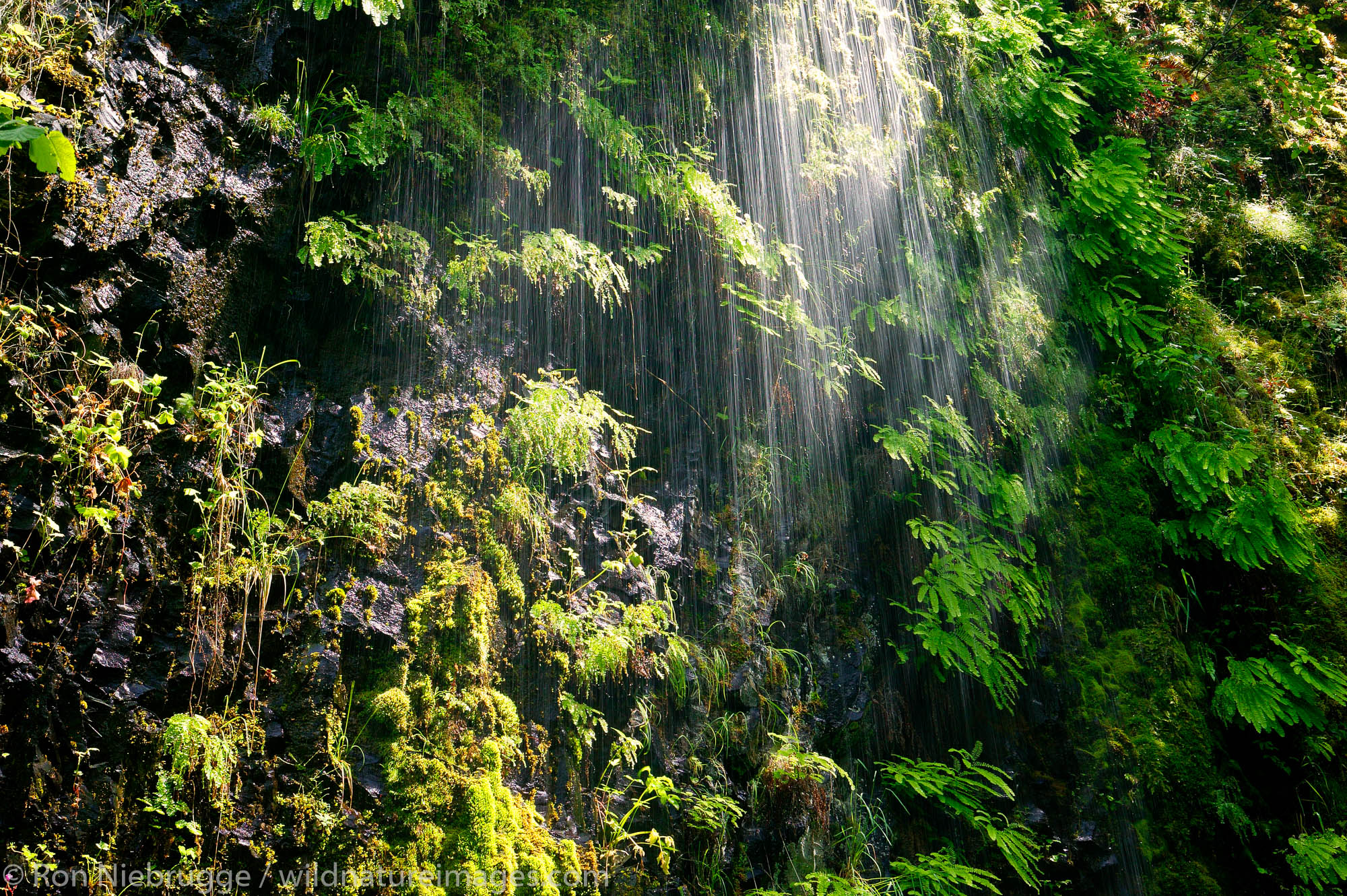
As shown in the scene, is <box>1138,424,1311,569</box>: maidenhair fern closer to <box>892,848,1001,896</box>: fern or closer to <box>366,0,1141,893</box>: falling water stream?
<box>366,0,1141,893</box>: falling water stream

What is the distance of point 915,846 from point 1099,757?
1.64m

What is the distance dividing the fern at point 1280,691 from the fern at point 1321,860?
26.2 inches

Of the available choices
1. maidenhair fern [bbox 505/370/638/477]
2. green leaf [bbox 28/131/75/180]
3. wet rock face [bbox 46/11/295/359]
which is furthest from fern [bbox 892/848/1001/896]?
green leaf [bbox 28/131/75/180]

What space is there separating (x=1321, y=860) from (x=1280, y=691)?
1.04 meters

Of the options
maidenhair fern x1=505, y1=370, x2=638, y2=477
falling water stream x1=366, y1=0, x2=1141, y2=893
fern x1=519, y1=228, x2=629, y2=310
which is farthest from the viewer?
falling water stream x1=366, y1=0, x2=1141, y2=893

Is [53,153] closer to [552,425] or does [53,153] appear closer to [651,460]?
[552,425]

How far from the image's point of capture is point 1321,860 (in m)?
4.95

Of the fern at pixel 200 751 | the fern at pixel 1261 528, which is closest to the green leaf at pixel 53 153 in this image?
the fern at pixel 200 751

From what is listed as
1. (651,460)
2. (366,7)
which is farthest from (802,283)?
(366,7)

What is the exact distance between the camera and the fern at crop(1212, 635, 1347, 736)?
521 centimetres

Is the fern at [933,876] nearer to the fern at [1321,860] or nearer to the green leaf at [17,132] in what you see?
the fern at [1321,860]

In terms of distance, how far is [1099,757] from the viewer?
16.7 ft

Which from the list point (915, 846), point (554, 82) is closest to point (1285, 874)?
point (915, 846)

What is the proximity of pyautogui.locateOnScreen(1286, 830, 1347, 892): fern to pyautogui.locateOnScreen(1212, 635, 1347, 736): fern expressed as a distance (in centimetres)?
67
